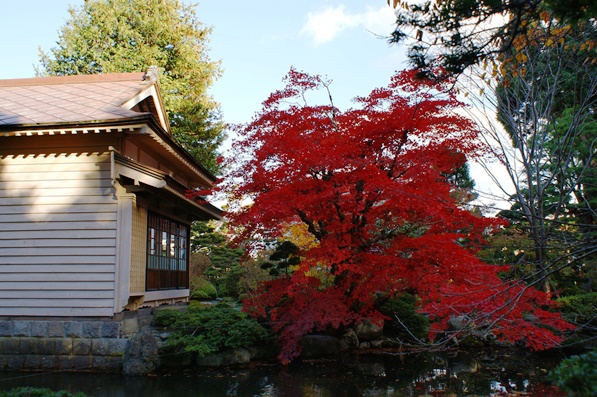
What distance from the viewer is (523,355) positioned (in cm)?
1174

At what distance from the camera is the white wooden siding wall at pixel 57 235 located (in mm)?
9570

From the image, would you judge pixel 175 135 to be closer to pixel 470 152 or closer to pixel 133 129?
pixel 133 129

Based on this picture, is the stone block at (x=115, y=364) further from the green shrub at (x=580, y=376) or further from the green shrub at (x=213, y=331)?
the green shrub at (x=580, y=376)

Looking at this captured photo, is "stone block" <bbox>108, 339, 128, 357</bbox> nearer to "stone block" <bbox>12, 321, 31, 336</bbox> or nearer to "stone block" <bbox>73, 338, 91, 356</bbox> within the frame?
"stone block" <bbox>73, 338, 91, 356</bbox>

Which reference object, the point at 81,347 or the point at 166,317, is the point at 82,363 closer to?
the point at 81,347

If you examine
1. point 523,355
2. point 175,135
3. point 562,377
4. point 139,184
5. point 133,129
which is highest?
point 175,135

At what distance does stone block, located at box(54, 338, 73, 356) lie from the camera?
9.35 metres

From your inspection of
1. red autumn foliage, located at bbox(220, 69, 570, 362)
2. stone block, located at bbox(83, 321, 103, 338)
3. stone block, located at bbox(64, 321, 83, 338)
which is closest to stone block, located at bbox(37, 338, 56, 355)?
stone block, located at bbox(64, 321, 83, 338)

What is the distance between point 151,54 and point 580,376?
21.1 m

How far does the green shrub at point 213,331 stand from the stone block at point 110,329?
1.02m

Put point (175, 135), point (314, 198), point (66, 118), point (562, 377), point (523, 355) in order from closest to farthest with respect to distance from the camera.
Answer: point (562, 377)
point (314, 198)
point (66, 118)
point (523, 355)
point (175, 135)

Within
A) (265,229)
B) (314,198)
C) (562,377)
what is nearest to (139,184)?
(265,229)

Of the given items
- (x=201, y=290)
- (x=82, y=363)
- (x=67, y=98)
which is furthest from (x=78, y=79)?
(x=201, y=290)

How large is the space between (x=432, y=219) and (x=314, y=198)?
2.65m
